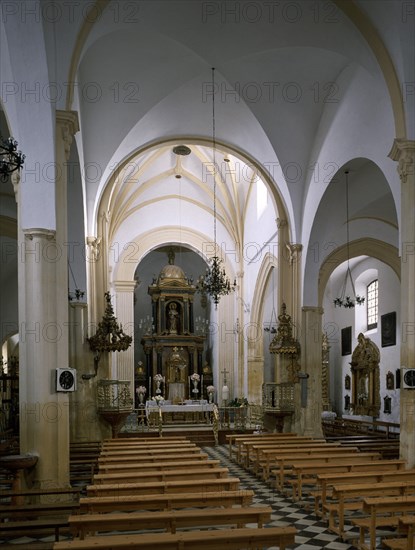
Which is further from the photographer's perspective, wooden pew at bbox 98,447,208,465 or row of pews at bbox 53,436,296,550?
wooden pew at bbox 98,447,208,465

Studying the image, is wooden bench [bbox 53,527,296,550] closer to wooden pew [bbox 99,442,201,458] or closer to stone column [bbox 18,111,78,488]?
stone column [bbox 18,111,78,488]

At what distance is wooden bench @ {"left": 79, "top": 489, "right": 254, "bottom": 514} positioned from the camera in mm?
6730

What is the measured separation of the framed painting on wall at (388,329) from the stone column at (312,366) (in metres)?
7.29

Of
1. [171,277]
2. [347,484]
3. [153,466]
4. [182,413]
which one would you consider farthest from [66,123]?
[171,277]

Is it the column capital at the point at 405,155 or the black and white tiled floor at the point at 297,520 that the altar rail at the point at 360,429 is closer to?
the black and white tiled floor at the point at 297,520

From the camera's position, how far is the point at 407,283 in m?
11.4

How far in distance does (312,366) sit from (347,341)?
12.4 metres

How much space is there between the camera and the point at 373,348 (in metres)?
27.1

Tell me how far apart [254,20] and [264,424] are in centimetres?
1236

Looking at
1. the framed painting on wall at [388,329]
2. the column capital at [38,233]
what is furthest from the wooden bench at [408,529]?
the framed painting on wall at [388,329]

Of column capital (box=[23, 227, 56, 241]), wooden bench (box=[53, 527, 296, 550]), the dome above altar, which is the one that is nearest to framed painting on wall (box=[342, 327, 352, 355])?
the dome above altar

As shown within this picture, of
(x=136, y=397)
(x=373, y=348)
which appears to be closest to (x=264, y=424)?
(x=373, y=348)

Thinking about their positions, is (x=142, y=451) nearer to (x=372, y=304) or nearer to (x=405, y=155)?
(x=405, y=155)

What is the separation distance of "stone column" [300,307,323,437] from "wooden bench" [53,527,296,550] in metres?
12.9
